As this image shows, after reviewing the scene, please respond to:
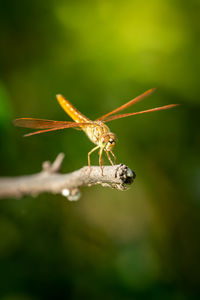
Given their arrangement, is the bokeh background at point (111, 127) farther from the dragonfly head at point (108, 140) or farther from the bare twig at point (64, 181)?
the dragonfly head at point (108, 140)

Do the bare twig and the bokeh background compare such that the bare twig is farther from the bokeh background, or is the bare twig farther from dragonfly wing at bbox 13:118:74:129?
the bokeh background

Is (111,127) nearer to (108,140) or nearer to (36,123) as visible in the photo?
(108,140)

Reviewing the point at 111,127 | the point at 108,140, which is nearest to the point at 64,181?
the point at 108,140

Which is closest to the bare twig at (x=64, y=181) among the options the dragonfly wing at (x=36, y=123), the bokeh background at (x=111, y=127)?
the dragonfly wing at (x=36, y=123)

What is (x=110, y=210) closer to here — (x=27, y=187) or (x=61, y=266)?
(x=61, y=266)

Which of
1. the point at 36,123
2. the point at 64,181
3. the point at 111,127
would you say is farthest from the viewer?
the point at 111,127

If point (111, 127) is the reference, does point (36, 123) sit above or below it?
below

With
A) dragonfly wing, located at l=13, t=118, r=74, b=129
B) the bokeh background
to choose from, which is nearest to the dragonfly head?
dragonfly wing, located at l=13, t=118, r=74, b=129
